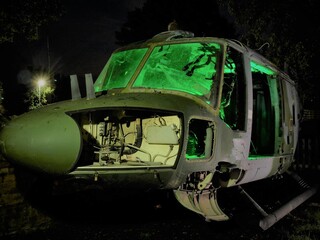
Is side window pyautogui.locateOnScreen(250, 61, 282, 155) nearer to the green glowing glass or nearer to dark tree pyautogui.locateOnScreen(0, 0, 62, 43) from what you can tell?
the green glowing glass

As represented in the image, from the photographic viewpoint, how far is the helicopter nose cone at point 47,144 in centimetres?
374

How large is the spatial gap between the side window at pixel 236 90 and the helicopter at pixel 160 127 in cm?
2

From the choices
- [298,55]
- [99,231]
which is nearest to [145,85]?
[99,231]

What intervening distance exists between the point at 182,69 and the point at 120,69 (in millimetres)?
1143

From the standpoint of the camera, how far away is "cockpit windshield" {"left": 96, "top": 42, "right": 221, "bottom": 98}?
17.0ft

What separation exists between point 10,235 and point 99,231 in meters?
1.35

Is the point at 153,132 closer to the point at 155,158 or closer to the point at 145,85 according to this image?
the point at 155,158

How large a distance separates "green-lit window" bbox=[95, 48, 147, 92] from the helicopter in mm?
23

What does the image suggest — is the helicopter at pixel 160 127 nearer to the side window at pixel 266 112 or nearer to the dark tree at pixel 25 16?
the side window at pixel 266 112

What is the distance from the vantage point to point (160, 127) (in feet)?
14.5

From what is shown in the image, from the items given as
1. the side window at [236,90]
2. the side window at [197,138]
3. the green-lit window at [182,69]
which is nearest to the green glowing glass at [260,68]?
the side window at [236,90]

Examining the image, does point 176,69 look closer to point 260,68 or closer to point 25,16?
point 260,68

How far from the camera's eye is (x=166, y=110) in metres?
4.10

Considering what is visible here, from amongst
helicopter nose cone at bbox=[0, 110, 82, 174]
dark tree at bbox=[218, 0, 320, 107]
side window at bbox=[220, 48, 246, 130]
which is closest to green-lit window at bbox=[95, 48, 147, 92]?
side window at bbox=[220, 48, 246, 130]
